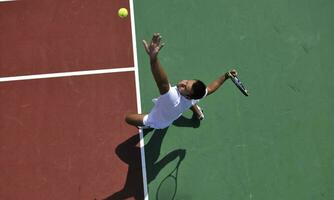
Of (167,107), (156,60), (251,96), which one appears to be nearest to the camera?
(156,60)

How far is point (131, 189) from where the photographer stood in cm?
653

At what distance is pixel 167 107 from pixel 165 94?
0.71 ft

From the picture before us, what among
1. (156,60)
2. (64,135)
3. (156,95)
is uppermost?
(156,60)

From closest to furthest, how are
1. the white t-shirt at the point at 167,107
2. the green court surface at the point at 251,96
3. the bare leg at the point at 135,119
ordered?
the white t-shirt at the point at 167,107 < the bare leg at the point at 135,119 < the green court surface at the point at 251,96

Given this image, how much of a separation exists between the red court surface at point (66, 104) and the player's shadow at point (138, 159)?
0.02 meters

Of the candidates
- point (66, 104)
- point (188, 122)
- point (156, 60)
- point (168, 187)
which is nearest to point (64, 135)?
point (66, 104)

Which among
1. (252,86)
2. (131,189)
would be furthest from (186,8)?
(131,189)

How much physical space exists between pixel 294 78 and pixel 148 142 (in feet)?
8.91

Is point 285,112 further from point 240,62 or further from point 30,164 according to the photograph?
point 30,164

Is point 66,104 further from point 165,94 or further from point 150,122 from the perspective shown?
point 165,94

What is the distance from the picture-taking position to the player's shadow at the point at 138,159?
21.4 feet

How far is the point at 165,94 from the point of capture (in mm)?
5266

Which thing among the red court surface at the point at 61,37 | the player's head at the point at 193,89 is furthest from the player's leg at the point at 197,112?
the player's head at the point at 193,89

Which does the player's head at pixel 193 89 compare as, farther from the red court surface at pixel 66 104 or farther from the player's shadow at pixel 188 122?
the red court surface at pixel 66 104
